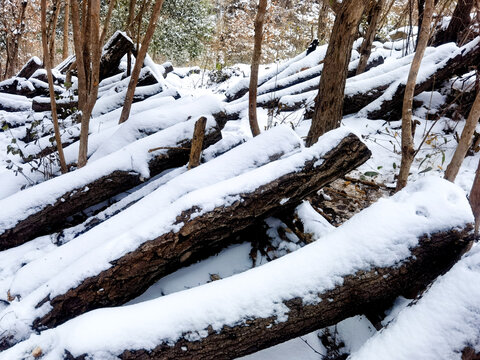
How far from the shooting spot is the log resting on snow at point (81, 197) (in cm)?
246

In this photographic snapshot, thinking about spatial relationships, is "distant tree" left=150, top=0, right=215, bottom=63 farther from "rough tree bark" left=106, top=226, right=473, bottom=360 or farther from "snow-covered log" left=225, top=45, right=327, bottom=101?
"rough tree bark" left=106, top=226, right=473, bottom=360

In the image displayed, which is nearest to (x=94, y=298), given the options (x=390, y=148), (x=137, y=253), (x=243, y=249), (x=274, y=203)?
(x=137, y=253)

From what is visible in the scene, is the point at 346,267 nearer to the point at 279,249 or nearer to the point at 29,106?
the point at 279,249

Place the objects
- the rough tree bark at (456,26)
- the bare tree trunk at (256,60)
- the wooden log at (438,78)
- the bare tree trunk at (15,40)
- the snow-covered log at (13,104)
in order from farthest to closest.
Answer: the bare tree trunk at (15,40) → the snow-covered log at (13,104) → the rough tree bark at (456,26) → the wooden log at (438,78) → the bare tree trunk at (256,60)

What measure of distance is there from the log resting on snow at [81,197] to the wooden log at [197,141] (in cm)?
18

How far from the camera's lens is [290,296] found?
1.37 meters

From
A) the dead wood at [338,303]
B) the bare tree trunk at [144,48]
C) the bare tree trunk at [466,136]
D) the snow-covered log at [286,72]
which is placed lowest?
the dead wood at [338,303]

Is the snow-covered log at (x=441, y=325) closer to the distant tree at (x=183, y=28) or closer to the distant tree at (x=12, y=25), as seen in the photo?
the distant tree at (x=12, y=25)

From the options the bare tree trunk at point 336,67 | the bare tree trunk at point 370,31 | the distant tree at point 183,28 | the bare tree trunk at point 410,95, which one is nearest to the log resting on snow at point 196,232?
the bare tree trunk at point 410,95

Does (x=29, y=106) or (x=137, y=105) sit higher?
(x=29, y=106)

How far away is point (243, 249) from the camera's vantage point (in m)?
2.17

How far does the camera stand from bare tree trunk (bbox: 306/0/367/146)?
8.07 feet

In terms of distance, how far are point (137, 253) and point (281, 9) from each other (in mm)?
14395

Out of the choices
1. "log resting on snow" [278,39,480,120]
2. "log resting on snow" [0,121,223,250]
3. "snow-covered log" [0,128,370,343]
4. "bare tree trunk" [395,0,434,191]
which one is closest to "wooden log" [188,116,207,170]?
"log resting on snow" [0,121,223,250]
